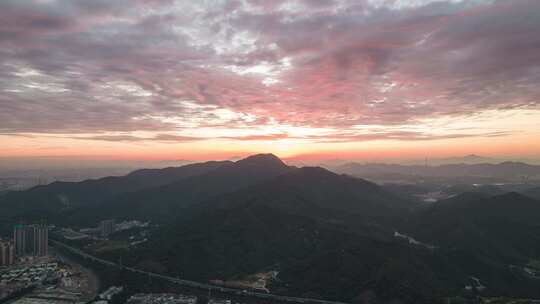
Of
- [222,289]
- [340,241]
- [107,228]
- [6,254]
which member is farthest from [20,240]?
[340,241]

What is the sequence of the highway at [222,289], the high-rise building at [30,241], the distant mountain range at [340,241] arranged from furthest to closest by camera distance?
1. the high-rise building at [30,241]
2. the distant mountain range at [340,241]
3. the highway at [222,289]

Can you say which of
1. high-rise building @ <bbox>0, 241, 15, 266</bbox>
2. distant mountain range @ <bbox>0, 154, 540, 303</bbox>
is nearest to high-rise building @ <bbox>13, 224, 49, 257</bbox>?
high-rise building @ <bbox>0, 241, 15, 266</bbox>

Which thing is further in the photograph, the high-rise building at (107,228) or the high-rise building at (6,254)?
the high-rise building at (107,228)

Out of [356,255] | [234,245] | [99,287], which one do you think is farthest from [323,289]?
[99,287]

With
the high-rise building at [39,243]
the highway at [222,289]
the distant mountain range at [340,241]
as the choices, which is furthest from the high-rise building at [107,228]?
the highway at [222,289]

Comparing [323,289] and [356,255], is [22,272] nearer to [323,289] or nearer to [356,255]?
[323,289]

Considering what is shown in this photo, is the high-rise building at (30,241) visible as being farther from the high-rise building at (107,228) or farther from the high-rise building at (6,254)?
the high-rise building at (107,228)

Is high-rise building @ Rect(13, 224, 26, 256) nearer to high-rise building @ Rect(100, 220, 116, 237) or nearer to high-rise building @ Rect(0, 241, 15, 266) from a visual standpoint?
high-rise building @ Rect(0, 241, 15, 266)

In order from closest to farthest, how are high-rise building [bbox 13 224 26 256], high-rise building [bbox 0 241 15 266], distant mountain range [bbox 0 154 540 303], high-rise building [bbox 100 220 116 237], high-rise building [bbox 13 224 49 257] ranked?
1. distant mountain range [bbox 0 154 540 303]
2. high-rise building [bbox 0 241 15 266]
3. high-rise building [bbox 13 224 26 256]
4. high-rise building [bbox 13 224 49 257]
5. high-rise building [bbox 100 220 116 237]
